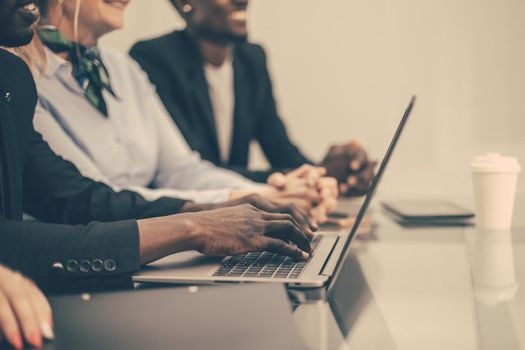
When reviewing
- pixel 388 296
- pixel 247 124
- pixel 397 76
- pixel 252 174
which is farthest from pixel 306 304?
pixel 397 76

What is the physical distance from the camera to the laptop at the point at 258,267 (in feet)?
2.82

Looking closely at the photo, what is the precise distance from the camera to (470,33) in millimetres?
3492

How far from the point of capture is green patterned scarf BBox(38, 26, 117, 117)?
1331 mm

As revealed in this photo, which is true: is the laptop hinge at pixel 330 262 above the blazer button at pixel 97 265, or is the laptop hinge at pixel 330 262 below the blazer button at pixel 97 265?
below

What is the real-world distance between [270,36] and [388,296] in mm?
2865

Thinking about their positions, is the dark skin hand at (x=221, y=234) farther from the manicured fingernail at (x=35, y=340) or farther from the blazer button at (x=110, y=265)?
the manicured fingernail at (x=35, y=340)

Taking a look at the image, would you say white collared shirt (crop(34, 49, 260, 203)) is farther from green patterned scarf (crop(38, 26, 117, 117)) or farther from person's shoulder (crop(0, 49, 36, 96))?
person's shoulder (crop(0, 49, 36, 96))

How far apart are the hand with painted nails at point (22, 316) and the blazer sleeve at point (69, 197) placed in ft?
1.93

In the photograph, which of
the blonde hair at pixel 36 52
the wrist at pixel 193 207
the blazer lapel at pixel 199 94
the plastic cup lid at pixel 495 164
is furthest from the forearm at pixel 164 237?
the blazer lapel at pixel 199 94

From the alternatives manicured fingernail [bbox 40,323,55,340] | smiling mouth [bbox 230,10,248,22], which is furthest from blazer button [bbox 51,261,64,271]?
smiling mouth [bbox 230,10,248,22]

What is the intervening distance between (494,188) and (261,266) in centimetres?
63

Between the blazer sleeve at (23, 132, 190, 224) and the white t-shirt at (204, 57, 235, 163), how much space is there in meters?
A: 1.16

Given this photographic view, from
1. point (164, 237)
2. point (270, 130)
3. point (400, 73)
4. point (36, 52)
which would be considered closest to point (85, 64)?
point (36, 52)

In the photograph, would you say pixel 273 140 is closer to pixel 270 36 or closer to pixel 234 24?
pixel 234 24
